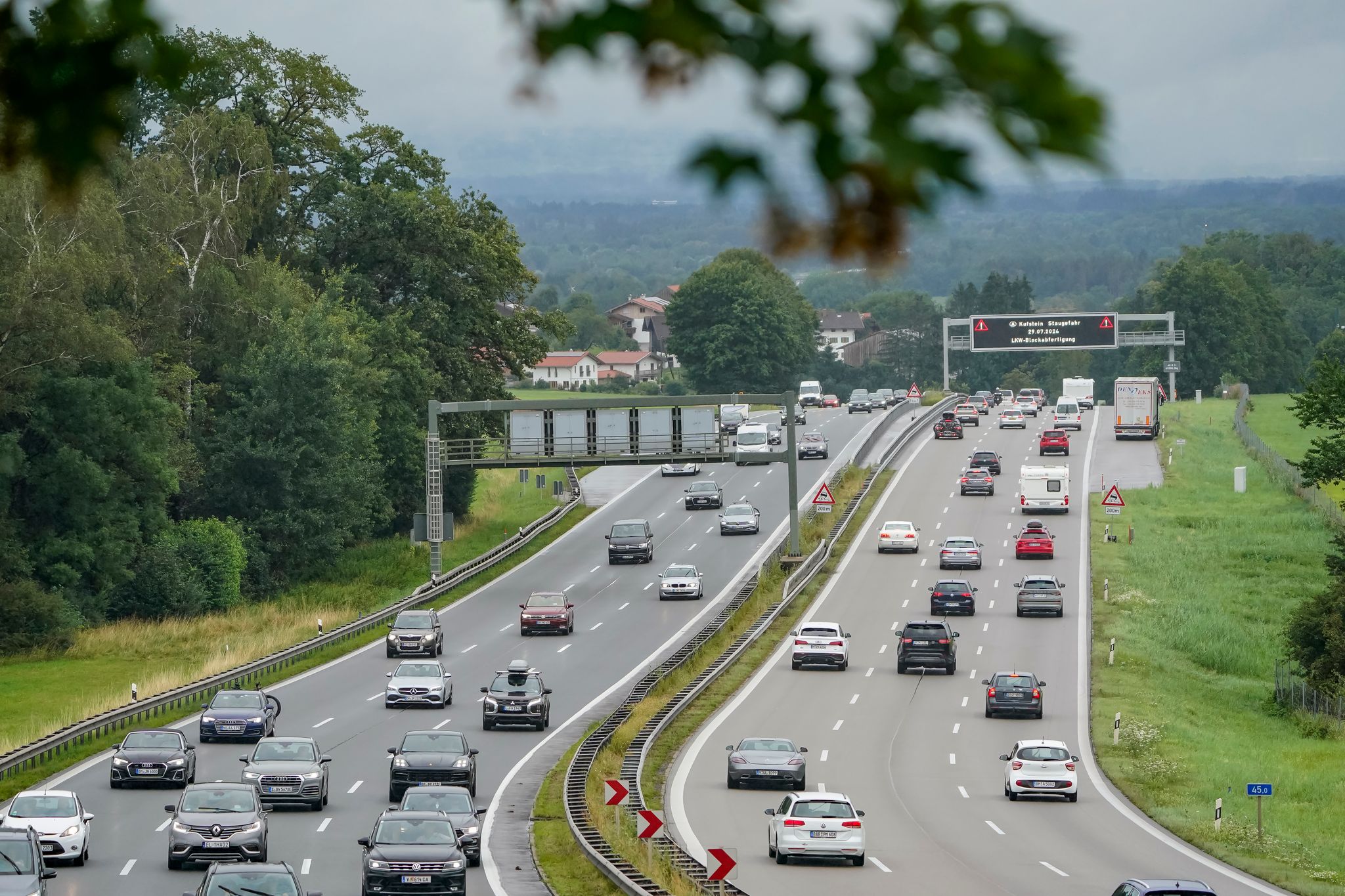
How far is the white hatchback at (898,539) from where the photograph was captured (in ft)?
230

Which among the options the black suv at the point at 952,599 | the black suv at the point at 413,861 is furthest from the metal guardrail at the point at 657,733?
the black suv at the point at 952,599

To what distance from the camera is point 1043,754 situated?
109 feet

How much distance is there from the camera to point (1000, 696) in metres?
41.8

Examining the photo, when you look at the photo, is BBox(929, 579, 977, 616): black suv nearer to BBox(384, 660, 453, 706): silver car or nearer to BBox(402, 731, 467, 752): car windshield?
BBox(384, 660, 453, 706): silver car

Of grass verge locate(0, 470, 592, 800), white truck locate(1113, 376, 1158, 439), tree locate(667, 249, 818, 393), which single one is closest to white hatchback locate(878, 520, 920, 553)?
grass verge locate(0, 470, 592, 800)

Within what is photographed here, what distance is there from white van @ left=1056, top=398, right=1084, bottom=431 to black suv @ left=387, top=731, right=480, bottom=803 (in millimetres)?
83162

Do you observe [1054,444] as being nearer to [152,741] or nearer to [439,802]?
[152,741]

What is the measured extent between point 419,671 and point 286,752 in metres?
12.7

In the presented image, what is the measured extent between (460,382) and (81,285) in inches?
1144

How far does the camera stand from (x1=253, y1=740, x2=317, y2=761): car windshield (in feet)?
104

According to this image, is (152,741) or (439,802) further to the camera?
(152,741)

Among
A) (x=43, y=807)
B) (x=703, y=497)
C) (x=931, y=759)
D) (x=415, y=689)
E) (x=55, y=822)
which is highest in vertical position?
(x=703, y=497)

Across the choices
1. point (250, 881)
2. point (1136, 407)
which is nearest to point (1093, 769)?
point (250, 881)

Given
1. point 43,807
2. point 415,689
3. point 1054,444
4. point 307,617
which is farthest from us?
point 1054,444
